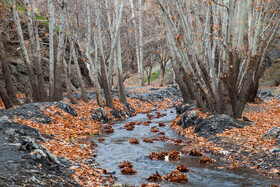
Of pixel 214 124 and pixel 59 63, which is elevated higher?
pixel 59 63

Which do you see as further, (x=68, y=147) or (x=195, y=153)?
(x=68, y=147)

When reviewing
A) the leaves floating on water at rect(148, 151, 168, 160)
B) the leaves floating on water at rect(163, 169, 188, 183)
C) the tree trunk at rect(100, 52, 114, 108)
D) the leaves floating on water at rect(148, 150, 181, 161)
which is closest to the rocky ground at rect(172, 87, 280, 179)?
the leaves floating on water at rect(148, 150, 181, 161)

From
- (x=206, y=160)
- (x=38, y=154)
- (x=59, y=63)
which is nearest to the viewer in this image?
(x=38, y=154)

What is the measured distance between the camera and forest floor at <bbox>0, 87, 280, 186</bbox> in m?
3.83

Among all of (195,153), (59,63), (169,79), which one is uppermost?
(59,63)

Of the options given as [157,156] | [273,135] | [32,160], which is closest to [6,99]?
[32,160]

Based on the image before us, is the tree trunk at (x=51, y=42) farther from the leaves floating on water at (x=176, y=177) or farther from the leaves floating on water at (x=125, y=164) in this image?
the leaves floating on water at (x=176, y=177)

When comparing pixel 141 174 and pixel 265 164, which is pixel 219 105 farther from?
pixel 141 174

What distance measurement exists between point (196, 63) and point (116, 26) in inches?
244

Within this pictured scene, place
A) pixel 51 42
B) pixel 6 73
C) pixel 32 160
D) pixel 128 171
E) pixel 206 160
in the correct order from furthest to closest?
pixel 51 42 < pixel 6 73 < pixel 206 160 < pixel 128 171 < pixel 32 160

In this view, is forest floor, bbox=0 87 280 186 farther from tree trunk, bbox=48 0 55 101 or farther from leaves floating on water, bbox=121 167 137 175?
tree trunk, bbox=48 0 55 101

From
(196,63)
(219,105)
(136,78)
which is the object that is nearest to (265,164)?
(219,105)

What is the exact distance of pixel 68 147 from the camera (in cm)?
623

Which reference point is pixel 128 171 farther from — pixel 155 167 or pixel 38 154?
pixel 38 154
